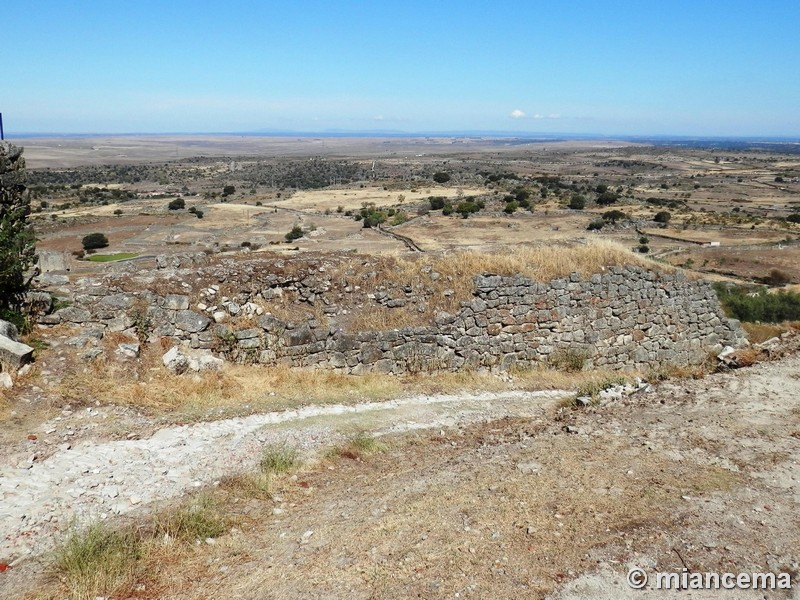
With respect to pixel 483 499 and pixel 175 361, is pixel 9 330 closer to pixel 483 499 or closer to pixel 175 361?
pixel 175 361

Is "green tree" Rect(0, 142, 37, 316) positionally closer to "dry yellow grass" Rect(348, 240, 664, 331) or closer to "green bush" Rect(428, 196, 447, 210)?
"dry yellow grass" Rect(348, 240, 664, 331)

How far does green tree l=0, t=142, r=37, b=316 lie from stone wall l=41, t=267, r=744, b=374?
0.84m

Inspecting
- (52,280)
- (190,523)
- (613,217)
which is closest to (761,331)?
(190,523)

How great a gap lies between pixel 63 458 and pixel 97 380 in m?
2.33

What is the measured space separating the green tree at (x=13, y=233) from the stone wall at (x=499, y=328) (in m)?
0.84

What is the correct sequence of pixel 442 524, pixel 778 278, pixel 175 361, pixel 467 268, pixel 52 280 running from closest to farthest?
pixel 442 524 < pixel 175 361 < pixel 52 280 < pixel 467 268 < pixel 778 278

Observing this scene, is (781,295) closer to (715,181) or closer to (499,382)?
(499,382)

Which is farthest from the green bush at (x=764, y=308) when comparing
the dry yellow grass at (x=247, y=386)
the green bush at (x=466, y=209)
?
the green bush at (x=466, y=209)

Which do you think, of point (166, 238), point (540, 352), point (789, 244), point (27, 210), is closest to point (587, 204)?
point (789, 244)

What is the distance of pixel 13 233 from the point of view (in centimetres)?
1085

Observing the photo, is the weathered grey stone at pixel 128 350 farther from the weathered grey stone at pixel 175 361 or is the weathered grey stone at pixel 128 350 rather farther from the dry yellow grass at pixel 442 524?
the dry yellow grass at pixel 442 524

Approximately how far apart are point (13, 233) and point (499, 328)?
1007cm

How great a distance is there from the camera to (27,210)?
11805 mm

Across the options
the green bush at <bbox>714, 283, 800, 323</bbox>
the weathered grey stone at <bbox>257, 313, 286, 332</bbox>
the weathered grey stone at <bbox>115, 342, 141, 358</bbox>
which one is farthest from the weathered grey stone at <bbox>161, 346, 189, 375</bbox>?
the green bush at <bbox>714, 283, 800, 323</bbox>
